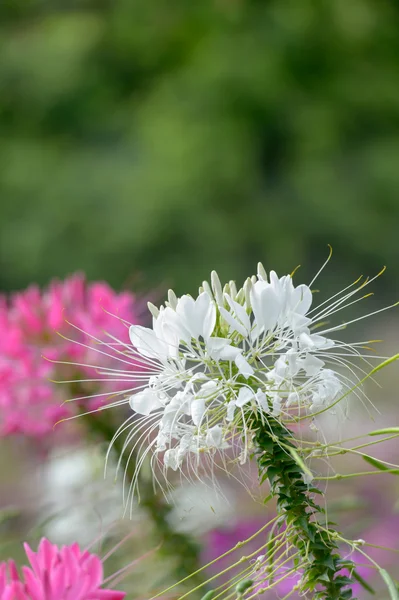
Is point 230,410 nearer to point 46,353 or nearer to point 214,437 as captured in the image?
point 214,437

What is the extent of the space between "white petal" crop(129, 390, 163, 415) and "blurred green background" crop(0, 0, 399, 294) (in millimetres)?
3133

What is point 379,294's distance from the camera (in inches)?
152

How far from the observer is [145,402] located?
39cm

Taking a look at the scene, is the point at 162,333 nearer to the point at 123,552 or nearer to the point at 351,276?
the point at 123,552

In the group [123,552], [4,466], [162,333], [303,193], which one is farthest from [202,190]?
[162,333]

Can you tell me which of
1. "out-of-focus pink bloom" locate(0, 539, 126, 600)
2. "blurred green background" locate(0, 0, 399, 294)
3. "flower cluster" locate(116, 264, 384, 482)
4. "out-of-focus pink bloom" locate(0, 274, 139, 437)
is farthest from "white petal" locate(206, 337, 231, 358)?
"blurred green background" locate(0, 0, 399, 294)

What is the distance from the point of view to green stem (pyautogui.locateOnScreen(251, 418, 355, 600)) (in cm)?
37

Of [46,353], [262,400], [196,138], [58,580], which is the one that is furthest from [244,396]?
[196,138]

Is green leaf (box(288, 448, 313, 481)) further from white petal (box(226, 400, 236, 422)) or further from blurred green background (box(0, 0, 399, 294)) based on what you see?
blurred green background (box(0, 0, 399, 294))

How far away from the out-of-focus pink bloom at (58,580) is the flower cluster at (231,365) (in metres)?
0.09

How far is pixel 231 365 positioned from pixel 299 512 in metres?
0.08

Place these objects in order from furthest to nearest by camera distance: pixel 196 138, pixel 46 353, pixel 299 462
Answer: pixel 196 138 → pixel 46 353 → pixel 299 462

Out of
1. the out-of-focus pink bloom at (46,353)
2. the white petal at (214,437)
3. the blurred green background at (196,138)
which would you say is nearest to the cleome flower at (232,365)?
the white petal at (214,437)

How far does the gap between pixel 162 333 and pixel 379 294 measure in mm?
3594
